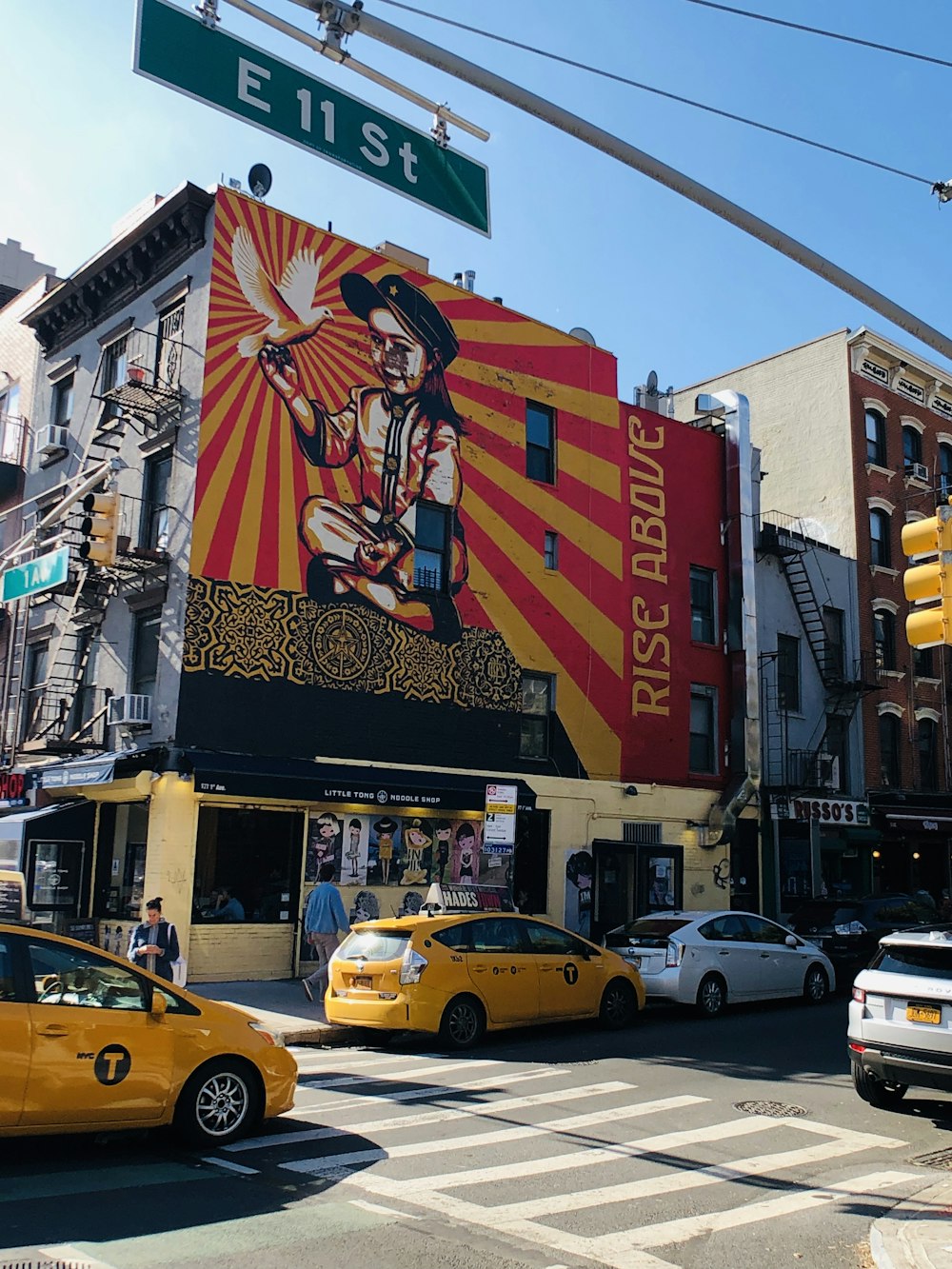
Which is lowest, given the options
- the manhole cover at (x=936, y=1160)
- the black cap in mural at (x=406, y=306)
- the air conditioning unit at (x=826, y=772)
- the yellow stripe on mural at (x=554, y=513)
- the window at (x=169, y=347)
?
the manhole cover at (x=936, y=1160)

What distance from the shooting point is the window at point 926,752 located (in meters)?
33.8

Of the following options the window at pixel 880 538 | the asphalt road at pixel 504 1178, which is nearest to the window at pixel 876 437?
the window at pixel 880 538

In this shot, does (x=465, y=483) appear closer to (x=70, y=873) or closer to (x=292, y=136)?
(x=70, y=873)

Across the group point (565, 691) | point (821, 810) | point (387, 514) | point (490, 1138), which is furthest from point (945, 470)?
point (490, 1138)

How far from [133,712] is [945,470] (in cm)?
2674

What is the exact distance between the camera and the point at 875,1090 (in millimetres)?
10492

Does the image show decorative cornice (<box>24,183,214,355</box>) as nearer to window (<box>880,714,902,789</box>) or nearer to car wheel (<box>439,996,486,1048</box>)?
car wheel (<box>439,996,486,1048</box>)

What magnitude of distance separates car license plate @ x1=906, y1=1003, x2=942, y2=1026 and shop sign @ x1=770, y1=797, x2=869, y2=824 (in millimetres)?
19139

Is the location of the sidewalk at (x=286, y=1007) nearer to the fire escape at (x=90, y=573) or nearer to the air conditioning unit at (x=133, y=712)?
the air conditioning unit at (x=133, y=712)

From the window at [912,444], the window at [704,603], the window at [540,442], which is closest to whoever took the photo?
the window at [540,442]

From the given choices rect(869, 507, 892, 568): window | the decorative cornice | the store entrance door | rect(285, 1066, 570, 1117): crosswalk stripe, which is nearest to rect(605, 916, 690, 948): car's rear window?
rect(285, 1066, 570, 1117): crosswalk stripe

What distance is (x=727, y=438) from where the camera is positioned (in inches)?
1150

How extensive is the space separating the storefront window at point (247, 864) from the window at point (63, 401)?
34.9ft

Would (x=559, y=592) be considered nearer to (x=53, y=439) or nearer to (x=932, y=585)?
(x=53, y=439)
